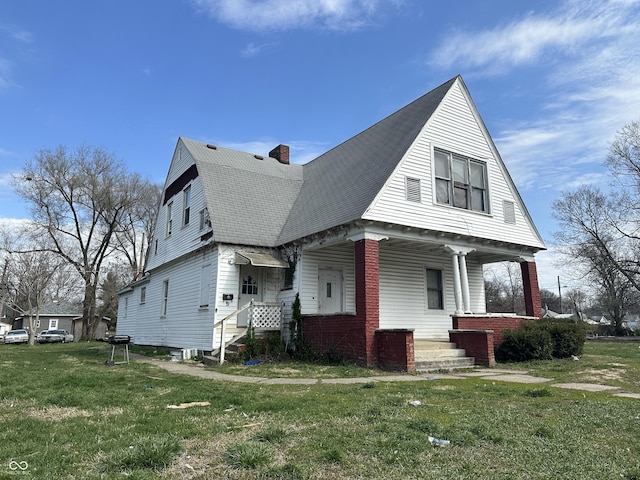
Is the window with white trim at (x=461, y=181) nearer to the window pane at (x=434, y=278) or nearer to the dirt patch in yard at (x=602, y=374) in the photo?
the window pane at (x=434, y=278)

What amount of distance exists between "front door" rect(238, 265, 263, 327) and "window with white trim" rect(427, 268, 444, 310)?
6529 millimetres

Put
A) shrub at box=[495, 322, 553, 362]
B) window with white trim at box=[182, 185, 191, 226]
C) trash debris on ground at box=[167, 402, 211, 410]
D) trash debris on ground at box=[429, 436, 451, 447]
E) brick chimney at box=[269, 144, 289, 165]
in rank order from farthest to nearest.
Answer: brick chimney at box=[269, 144, 289, 165], window with white trim at box=[182, 185, 191, 226], shrub at box=[495, 322, 553, 362], trash debris on ground at box=[167, 402, 211, 410], trash debris on ground at box=[429, 436, 451, 447]

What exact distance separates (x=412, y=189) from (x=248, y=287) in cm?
660

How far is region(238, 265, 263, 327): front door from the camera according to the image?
15.4 m

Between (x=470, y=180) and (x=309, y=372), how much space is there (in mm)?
9163

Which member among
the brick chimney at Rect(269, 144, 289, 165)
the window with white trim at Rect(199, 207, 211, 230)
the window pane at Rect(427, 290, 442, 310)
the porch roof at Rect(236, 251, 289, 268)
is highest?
the brick chimney at Rect(269, 144, 289, 165)

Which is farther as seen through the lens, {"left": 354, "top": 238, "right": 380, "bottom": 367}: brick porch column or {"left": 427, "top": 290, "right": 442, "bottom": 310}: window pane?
{"left": 427, "top": 290, "right": 442, "bottom": 310}: window pane

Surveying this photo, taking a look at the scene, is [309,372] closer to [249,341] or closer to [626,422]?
[249,341]

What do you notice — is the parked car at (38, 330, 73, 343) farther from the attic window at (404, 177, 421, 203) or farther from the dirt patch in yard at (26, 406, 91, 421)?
the dirt patch in yard at (26, 406, 91, 421)

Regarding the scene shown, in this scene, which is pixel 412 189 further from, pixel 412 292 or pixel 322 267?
pixel 412 292

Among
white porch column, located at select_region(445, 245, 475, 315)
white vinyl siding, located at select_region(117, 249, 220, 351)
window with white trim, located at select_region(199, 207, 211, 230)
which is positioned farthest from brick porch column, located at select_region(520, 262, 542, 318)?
window with white trim, located at select_region(199, 207, 211, 230)

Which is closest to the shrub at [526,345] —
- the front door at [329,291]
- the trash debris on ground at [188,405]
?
the front door at [329,291]

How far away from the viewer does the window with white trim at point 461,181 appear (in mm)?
14805

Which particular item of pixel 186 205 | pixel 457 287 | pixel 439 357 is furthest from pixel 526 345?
pixel 186 205
